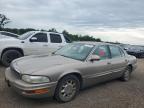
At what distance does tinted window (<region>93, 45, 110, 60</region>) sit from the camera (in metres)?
5.56

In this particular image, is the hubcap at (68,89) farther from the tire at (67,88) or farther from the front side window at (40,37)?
the front side window at (40,37)

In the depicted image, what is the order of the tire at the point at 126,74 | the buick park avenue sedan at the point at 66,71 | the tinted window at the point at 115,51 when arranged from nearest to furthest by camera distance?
the buick park avenue sedan at the point at 66,71, the tinted window at the point at 115,51, the tire at the point at 126,74

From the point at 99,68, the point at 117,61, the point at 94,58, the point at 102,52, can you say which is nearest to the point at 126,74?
the point at 117,61

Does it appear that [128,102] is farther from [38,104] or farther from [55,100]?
[38,104]

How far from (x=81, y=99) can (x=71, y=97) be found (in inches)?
12.1

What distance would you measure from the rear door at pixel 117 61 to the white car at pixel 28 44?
11.5ft

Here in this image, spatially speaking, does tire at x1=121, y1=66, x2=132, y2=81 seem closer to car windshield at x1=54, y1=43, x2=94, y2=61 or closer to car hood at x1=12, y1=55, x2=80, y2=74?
car windshield at x1=54, y1=43, x2=94, y2=61

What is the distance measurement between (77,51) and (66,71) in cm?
129

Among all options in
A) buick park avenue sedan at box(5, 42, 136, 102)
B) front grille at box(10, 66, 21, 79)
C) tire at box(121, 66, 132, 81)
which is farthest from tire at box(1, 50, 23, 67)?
tire at box(121, 66, 132, 81)

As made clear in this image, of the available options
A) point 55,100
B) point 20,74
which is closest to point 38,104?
point 55,100

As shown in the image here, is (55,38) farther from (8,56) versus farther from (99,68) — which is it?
(99,68)

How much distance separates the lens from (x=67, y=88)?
4.51 m

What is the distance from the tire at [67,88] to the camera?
4348 mm

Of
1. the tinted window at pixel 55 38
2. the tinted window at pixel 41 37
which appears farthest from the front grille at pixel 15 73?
the tinted window at pixel 55 38
